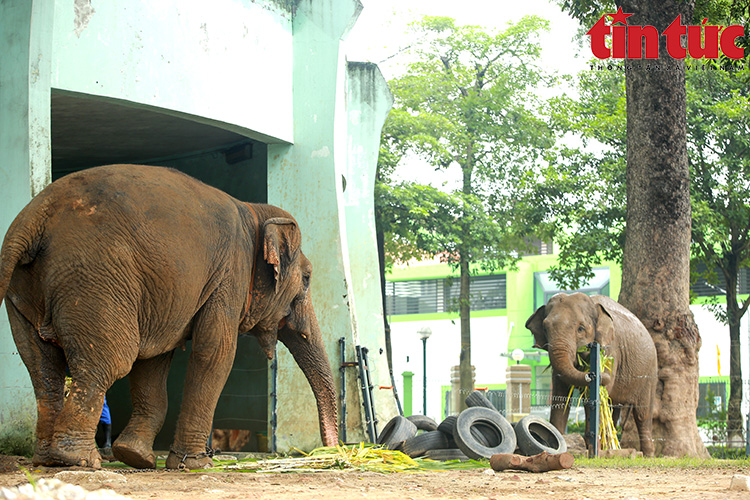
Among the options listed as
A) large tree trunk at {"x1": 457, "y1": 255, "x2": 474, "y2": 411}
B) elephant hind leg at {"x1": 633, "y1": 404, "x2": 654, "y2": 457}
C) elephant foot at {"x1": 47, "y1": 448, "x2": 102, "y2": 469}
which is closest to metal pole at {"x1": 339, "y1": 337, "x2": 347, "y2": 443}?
elephant hind leg at {"x1": 633, "y1": 404, "x2": 654, "y2": 457}

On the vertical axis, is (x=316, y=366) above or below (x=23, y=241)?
below

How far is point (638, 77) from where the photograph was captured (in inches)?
541

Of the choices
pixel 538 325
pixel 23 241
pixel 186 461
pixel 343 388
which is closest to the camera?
pixel 23 241

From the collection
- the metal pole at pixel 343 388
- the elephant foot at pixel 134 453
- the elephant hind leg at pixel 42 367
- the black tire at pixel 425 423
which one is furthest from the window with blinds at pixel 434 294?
the elephant hind leg at pixel 42 367

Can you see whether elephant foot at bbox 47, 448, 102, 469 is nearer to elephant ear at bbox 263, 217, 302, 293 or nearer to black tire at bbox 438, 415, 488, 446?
elephant ear at bbox 263, 217, 302, 293

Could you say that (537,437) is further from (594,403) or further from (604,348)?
(604,348)

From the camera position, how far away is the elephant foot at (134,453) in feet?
23.9

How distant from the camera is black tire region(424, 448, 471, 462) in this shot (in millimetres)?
9531

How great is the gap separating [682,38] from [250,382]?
797cm

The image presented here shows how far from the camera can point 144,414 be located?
775 centimetres

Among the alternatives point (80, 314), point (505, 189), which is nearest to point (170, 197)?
point (80, 314)

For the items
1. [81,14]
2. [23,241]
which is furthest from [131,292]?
[81,14]

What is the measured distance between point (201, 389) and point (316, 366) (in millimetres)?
1714

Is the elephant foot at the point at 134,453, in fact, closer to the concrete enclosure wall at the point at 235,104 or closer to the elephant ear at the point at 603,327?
the concrete enclosure wall at the point at 235,104
